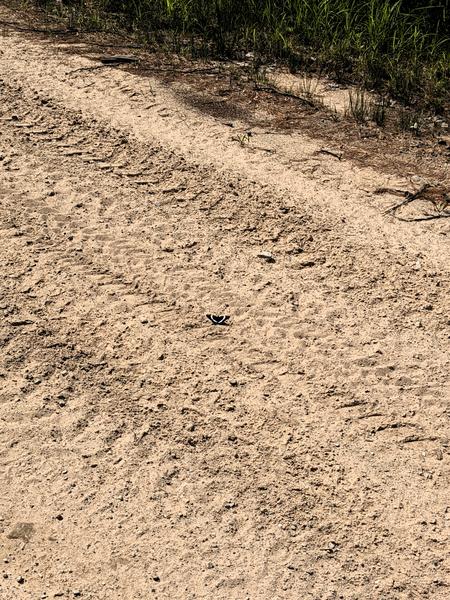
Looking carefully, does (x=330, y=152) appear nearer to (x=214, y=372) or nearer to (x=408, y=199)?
(x=408, y=199)

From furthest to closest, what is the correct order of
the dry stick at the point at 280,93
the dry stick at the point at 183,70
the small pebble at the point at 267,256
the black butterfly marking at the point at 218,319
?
the dry stick at the point at 183,70
the dry stick at the point at 280,93
the small pebble at the point at 267,256
the black butterfly marking at the point at 218,319

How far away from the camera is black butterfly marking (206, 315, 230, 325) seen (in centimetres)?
355

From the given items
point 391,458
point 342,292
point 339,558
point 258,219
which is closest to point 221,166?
point 258,219

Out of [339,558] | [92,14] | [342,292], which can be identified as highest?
[92,14]

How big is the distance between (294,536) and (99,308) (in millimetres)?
1318

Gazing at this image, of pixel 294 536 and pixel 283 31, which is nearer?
pixel 294 536

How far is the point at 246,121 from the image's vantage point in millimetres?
4977

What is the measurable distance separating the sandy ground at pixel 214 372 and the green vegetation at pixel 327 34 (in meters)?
0.94

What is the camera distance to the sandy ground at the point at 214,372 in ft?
8.83

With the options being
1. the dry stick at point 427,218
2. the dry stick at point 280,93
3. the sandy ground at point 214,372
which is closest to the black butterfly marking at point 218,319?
the sandy ground at point 214,372

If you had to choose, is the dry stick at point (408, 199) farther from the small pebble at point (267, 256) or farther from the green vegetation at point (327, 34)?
the green vegetation at point (327, 34)

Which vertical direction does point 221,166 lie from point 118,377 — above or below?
above

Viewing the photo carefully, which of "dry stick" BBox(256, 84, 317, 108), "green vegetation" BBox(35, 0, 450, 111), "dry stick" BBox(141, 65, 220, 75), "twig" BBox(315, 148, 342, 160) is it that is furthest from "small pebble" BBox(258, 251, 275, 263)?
"dry stick" BBox(141, 65, 220, 75)

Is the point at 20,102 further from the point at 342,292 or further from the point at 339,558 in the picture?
the point at 339,558
